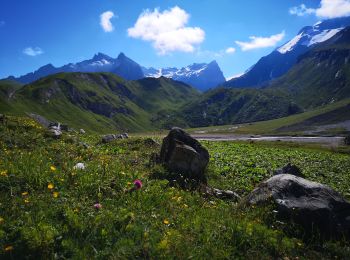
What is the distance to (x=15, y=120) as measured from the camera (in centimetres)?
2322

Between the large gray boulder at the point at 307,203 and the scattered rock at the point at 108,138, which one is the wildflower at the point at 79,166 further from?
the scattered rock at the point at 108,138

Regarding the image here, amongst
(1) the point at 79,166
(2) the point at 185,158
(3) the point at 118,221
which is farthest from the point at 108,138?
(3) the point at 118,221

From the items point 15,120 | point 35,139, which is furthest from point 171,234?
point 15,120

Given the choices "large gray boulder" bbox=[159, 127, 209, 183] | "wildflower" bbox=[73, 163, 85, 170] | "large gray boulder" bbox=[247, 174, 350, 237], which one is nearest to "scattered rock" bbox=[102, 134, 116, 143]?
"large gray boulder" bbox=[159, 127, 209, 183]

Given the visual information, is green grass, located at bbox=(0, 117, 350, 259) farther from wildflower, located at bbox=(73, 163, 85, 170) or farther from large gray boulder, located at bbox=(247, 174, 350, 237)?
large gray boulder, located at bbox=(247, 174, 350, 237)

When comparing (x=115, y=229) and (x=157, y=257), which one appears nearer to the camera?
(x=157, y=257)

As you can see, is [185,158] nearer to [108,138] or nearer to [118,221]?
[118,221]

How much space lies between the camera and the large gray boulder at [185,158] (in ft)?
57.1

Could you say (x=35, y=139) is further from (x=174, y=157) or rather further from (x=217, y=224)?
(x=217, y=224)

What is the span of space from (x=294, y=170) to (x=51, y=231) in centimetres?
1520

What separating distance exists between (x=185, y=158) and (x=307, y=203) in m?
6.54

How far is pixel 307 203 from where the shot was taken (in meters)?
12.6

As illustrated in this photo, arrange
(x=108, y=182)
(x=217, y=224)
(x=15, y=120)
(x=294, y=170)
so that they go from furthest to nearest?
(x=15, y=120) < (x=294, y=170) < (x=108, y=182) < (x=217, y=224)

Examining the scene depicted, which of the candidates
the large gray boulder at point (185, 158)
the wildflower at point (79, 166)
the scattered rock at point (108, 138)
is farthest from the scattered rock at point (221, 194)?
the scattered rock at point (108, 138)
